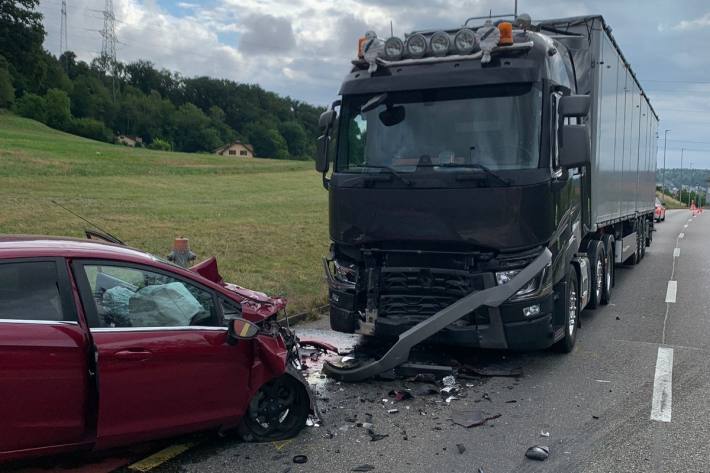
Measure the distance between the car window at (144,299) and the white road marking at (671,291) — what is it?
352 inches

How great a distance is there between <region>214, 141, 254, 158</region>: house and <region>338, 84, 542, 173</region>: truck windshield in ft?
363

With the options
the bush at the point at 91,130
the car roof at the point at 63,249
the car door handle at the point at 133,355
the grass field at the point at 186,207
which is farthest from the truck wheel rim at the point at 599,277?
the bush at the point at 91,130

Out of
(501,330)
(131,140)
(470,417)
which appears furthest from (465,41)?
(131,140)

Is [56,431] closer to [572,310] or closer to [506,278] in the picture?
[506,278]

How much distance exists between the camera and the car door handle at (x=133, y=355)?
4.03m

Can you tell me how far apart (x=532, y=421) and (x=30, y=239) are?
3988mm

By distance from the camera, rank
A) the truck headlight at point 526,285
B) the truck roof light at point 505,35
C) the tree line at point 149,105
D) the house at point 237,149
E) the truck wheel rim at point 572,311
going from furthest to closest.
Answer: the house at point 237,149 → the tree line at point 149,105 → the truck wheel rim at point 572,311 → the truck roof light at point 505,35 → the truck headlight at point 526,285

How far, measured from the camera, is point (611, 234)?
11.2 metres

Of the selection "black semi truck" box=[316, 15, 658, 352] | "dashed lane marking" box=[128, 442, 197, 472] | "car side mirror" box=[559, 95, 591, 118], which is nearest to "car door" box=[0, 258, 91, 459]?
"dashed lane marking" box=[128, 442, 197, 472]

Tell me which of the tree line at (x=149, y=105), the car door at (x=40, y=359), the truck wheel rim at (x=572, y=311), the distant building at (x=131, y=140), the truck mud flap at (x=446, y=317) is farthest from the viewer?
the distant building at (x=131, y=140)

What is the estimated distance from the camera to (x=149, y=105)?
4557 inches

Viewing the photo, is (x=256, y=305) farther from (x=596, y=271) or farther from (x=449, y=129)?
(x=596, y=271)

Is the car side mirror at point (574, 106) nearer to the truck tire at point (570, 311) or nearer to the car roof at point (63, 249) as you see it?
the truck tire at point (570, 311)

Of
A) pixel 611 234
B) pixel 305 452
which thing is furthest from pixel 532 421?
pixel 611 234
